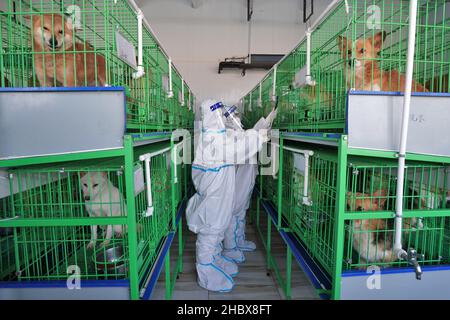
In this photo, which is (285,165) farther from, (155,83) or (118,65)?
(118,65)

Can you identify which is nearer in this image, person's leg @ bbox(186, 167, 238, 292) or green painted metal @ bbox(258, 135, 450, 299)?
green painted metal @ bbox(258, 135, 450, 299)

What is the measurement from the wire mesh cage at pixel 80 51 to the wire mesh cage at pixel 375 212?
1.12 m

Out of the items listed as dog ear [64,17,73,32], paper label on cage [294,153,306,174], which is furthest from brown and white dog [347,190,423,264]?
dog ear [64,17,73,32]

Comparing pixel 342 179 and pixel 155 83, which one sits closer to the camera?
pixel 342 179

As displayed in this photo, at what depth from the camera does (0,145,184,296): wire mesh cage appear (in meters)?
1.29

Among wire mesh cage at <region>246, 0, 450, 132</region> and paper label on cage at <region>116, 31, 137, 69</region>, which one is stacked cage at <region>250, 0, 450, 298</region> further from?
paper label on cage at <region>116, 31, 137, 69</region>

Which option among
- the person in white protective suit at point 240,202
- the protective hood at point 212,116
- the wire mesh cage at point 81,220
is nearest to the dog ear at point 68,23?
the wire mesh cage at point 81,220

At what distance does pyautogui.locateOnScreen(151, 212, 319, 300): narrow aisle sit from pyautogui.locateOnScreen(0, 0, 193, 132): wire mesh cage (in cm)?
142

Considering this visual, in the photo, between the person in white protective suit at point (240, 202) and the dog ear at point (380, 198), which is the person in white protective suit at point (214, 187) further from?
the dog ear at point (380, 198)

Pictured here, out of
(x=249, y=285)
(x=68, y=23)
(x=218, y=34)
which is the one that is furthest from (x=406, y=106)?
(x=218, y=34)

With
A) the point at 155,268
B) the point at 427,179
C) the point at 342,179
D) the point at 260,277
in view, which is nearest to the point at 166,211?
the point at 155,268

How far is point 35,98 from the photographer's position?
44.1 inches

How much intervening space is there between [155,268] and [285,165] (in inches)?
55.2
